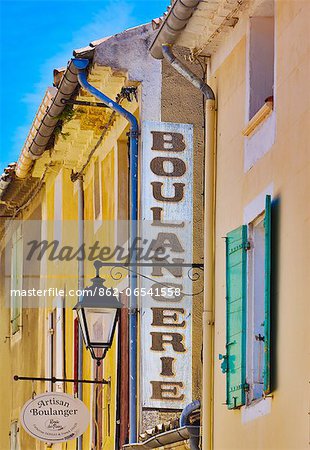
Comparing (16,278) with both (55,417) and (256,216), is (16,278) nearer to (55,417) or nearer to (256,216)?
(55,417)

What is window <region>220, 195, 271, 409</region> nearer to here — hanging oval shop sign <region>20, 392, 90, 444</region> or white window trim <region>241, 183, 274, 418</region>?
white window trim <region>241, 183, 274, 418</region>

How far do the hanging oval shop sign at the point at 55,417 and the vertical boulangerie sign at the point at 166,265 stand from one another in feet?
2.46

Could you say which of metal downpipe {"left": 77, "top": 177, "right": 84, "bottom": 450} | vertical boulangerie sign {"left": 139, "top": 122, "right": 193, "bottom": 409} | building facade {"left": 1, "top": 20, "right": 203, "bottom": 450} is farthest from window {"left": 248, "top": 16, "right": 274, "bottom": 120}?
metal downpipe {"left": 77, "top": 177, "right": 84, "bottom": 450}

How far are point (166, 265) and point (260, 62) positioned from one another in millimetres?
4829

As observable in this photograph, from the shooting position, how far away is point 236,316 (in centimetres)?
1280

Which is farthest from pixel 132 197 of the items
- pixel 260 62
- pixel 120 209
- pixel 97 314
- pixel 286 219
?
pixel 286 219

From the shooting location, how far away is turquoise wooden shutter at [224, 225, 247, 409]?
41.2ft

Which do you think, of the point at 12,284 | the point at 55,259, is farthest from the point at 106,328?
the point at 12,284

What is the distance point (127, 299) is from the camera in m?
18.3

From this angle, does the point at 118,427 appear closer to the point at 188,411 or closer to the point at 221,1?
the point at 188,411

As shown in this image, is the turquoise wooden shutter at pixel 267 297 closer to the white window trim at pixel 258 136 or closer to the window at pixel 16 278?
the white window trim at pixel 258 136

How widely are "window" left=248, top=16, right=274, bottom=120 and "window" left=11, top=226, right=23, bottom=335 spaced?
48.5ft

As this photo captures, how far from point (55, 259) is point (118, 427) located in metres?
6.35

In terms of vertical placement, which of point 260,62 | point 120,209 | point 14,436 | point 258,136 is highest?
point 260,62
